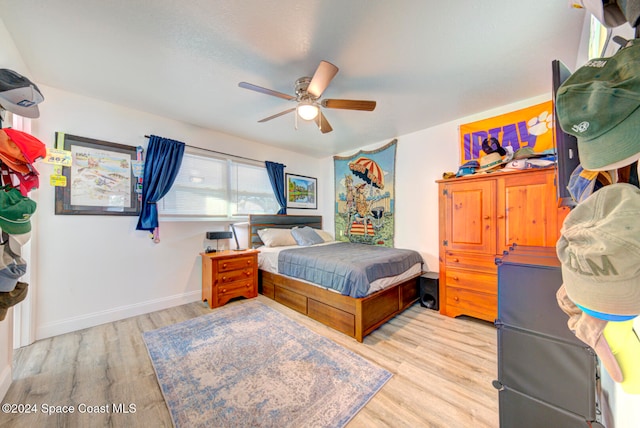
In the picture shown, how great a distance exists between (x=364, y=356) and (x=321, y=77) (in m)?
2.43

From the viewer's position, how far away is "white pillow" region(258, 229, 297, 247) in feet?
12.3

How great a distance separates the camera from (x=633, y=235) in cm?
45

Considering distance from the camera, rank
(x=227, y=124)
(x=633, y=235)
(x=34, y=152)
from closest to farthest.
A: 1. (x=633, y=235)
2. (x=34, y=152)
3. (x=227, y=124)

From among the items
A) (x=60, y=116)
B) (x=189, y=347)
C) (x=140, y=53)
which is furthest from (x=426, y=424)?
(x=60, y=116)

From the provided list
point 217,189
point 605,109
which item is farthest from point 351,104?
point 217,189

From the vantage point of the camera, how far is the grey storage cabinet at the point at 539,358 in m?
0.95

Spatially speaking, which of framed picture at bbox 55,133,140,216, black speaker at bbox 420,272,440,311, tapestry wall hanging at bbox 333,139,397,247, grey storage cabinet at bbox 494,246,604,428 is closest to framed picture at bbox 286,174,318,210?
tapestry wall hanging at bbox 333,139,397,247

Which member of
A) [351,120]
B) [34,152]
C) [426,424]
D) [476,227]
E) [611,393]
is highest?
[351,120]

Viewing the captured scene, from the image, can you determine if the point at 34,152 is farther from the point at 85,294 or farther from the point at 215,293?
the point at 215,293

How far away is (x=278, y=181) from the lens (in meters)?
4.29

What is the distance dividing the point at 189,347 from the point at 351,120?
127 inches

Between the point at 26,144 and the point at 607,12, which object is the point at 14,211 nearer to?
the point at 26,144

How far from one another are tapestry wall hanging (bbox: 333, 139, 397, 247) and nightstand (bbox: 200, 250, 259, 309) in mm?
1949

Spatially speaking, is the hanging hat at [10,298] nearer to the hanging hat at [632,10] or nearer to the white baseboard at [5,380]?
the white baseboard at [5,380]
